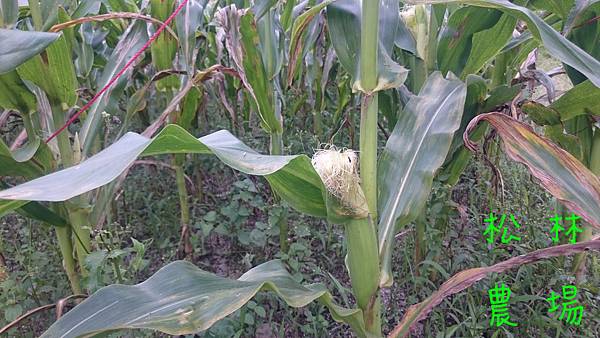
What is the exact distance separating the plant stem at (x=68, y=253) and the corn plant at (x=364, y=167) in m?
0.04

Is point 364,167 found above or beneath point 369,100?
beneath

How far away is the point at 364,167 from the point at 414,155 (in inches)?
7.0

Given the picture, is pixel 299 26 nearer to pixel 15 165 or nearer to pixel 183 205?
pixel 15 165

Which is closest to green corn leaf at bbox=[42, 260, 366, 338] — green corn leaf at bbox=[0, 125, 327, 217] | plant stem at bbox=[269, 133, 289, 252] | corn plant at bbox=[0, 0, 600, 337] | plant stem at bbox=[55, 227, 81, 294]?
corn plant at bbox=[0, 0, 600, 337]

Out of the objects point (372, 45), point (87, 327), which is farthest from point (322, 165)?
point (87, 327)

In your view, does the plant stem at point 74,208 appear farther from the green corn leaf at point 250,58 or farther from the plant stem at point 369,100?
the plant stem at point 369,100

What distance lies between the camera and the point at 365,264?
963 millimetres

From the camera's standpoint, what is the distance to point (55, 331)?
2.58ft

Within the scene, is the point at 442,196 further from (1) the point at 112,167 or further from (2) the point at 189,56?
(1) the point at 112,167

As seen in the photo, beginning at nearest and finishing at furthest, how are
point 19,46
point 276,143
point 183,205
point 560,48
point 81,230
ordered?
point 19,46, point 560,48, point 81,230, point 276,143, point 183,205

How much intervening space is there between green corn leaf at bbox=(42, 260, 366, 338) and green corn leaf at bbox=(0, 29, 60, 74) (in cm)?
40

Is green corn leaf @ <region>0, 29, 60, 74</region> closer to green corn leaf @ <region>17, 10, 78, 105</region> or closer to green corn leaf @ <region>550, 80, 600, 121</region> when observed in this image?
green corn leaf @ <region>17, 10, 78, 105</region>

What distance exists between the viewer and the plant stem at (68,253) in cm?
133

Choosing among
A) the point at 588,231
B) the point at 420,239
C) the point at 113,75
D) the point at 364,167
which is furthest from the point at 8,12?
the point at 588,231
